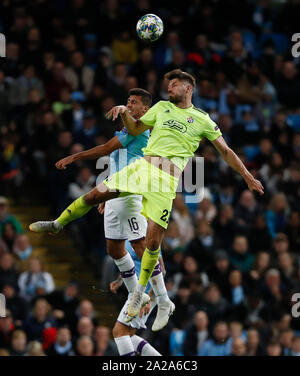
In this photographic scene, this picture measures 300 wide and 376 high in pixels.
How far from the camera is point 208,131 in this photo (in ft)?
38.3

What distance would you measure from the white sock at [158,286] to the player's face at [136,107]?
1958 millimetres

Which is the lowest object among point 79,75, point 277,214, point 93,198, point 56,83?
point 277,214

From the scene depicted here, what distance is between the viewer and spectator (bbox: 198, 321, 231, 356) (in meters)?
15.3

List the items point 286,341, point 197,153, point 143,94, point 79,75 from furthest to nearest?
point 79,75
point 197,153
point 286,341
point 143,94

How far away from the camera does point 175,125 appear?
456 inches

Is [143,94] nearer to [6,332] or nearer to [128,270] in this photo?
[128,270]

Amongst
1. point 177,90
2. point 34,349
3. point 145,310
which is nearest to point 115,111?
point 177,90

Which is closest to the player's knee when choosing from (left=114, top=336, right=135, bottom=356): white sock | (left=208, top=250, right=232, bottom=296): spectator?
(left=114, top=336, right=135, bottom=356): white sock

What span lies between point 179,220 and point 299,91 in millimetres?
4681

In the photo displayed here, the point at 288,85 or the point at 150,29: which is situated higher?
the point at 150,29

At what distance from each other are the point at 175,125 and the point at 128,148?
98cm

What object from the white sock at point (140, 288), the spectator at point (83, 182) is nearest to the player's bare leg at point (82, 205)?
the white sock at point (140, 288)

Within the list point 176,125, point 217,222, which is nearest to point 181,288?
point 217,222
